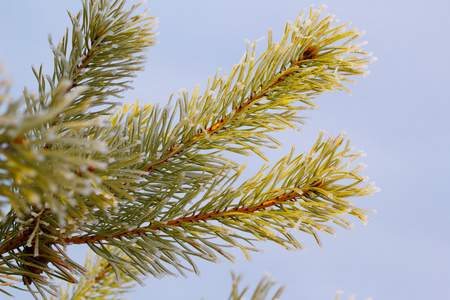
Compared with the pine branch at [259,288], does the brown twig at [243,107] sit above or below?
above

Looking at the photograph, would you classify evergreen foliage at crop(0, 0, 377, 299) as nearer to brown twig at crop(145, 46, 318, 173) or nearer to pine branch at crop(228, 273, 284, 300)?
brown twig at crop(145, 46, 318, 173)

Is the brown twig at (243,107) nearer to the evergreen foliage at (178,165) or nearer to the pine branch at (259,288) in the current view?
the evergreen foliage at (178,165)

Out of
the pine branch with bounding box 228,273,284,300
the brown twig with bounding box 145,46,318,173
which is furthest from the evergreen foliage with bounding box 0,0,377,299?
the pine branch with bounding box 228,273,284,300

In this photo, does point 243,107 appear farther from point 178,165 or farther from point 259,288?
point 259,288

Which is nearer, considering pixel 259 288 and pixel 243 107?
pixel 259 288

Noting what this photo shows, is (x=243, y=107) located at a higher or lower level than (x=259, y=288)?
higher

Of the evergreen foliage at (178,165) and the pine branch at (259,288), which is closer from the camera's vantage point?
the pine branch at (259,288)

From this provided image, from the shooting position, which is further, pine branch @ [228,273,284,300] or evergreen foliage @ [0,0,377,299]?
evergreen foliage @ [0,0,377,299]

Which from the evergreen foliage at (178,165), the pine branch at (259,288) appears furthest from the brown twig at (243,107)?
the pine branch at (259,288)

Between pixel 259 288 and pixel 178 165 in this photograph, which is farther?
pixel 178 165

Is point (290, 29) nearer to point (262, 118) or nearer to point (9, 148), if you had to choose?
point (262, 118)

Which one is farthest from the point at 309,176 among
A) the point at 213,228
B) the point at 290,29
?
the point at 290,29

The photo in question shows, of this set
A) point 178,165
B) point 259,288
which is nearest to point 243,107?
point 178,165

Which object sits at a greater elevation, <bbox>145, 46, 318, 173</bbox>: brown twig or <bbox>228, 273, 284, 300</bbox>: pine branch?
<bbox>145, 46, 318, 173</bbox>: brown twig
